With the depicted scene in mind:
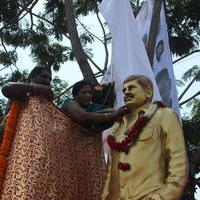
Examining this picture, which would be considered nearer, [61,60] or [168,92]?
[168,92]

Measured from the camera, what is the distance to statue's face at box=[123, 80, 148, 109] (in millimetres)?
3316

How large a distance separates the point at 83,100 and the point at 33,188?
741 mm

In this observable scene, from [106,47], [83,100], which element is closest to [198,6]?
[106,47]

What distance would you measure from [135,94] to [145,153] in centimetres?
39

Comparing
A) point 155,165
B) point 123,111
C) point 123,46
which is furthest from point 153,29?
point 155,165

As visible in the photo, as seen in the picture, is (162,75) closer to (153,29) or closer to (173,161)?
(153,29)

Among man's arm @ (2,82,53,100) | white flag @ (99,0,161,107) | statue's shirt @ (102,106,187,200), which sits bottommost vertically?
statue's shirt @ (102,106,187,200)

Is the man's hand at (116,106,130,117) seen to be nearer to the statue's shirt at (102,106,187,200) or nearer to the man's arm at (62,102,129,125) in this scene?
the man's arm at (62,102,129,125)

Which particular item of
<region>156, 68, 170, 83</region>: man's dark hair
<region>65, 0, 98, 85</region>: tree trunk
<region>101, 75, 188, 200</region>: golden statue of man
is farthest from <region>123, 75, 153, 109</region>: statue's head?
<region>65, 0, 98, 85</region>: tree trunk

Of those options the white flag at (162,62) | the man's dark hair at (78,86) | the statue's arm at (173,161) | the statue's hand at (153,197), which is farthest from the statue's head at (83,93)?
the white flag at (162,62)

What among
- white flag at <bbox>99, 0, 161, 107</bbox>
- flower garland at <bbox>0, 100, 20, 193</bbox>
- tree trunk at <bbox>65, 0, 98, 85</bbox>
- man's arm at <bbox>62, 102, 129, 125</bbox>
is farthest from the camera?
tree trunk at <bbox>65, 0, 98, 85</bbox>

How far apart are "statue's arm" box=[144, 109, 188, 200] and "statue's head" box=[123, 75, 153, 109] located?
163mm

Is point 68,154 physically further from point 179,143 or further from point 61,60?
point 61,60

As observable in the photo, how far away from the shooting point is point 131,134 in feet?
10.5
